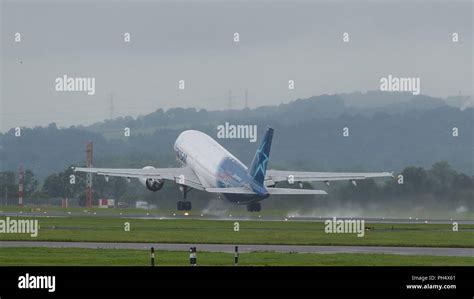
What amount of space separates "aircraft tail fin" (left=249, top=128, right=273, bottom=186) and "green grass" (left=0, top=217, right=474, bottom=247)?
531 inches

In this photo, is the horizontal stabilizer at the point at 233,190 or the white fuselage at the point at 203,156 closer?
the horizontal stabilizer at the point at 233,190

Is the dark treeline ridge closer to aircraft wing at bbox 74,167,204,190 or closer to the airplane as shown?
the airplane

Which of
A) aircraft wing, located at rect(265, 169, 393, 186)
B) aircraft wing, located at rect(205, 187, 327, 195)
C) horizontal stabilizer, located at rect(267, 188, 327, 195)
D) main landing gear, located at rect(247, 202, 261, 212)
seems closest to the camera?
horizontal stabilizer, located at rect(267, 188, 327, 195)

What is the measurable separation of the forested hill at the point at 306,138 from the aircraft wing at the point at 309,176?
251 cm

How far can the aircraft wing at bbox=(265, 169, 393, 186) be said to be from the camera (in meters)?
111

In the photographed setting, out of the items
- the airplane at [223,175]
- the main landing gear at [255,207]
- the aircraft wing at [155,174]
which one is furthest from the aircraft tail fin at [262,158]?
Result: the aircraft wing at [155,174]

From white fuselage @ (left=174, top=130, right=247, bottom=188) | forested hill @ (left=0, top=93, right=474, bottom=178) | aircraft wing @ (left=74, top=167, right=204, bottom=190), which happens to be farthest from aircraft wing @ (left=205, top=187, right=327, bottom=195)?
forested hill @ (left=0, top=93, right=474, bottom=178)

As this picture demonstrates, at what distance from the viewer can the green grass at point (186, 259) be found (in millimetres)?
50875

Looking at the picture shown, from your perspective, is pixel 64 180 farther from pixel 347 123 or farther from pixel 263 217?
pixel 263 217

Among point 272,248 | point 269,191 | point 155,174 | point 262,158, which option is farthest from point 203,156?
point 272,248

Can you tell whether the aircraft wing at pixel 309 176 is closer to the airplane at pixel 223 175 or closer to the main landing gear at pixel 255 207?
the airplane at pixel 223 175
